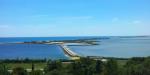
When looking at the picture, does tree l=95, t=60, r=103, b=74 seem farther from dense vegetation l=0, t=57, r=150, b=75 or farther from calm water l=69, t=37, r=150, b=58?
calm water l=69, t=37, r=150, b=58

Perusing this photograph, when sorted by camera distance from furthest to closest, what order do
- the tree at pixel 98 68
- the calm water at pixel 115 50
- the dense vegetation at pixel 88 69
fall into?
1. the calm water at pixel 115 50
2. the tree at pixel 98 68
3. the dense vegetation at pixel 88 69

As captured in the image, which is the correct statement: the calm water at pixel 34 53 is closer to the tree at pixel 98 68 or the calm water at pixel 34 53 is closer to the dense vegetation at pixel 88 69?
the tree at pixel 98 68

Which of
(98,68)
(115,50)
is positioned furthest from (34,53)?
(98,68)

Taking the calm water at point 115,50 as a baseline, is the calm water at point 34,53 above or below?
below

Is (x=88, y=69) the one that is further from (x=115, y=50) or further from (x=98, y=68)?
(x=115, y=50)

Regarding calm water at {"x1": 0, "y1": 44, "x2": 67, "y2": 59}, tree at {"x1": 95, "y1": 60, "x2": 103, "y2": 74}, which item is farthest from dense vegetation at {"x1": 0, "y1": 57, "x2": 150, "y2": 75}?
calm water at {"x1": 0, "y1": 44, "x2": 67, "y2": 59}

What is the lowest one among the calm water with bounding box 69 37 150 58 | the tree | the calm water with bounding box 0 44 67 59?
the calm water with bounding box 0 44 67 59

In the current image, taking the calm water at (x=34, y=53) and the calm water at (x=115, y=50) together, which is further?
the calm water at (x=34, y=53)

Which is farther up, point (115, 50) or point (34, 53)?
point (115, 50)

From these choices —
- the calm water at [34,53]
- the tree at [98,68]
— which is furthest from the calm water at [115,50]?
the tree at [98,68]

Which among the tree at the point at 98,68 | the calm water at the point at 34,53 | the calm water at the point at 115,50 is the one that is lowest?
the calm water at the point at 34,53

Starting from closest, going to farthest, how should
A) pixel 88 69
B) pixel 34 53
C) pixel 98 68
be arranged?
pixel 88 69
pixel 98 68
pixel 34 53

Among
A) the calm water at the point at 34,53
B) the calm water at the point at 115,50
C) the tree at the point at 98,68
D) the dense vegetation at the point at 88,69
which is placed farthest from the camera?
the calm water at the point at 34,53

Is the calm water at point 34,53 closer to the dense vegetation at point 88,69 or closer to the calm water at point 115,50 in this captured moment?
A: the calm water at point 115,50
